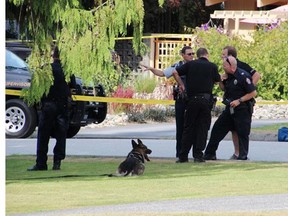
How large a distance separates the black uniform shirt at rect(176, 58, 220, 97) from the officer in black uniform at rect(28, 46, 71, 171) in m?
2.06

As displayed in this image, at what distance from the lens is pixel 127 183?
1548 centimetres

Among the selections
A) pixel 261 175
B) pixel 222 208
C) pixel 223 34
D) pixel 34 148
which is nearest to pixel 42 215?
pixel 222 208

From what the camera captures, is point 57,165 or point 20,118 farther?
point 20,118

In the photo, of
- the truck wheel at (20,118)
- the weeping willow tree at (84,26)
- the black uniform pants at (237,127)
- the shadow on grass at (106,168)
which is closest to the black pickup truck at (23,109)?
the truck wheel at (20,118)

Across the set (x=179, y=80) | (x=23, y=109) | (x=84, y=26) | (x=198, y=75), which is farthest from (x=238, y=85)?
(x=23, y=109)

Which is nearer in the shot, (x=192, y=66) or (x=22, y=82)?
(x=192, y=66)

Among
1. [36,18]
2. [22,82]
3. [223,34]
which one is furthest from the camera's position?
[223,34]

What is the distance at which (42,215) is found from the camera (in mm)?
11852

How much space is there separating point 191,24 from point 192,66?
24.7 meters

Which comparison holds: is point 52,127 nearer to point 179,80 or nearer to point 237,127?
point 179,80

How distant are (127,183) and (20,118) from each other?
8584mm

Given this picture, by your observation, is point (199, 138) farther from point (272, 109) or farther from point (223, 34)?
point (223, 34)

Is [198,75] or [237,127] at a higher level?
[198,75]

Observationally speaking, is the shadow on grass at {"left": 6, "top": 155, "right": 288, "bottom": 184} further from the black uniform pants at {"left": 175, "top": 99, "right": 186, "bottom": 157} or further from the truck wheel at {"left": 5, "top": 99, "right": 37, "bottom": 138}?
the truck wheel at {"left": 5, "top": 99, "right": 37, "bottom": 138}
